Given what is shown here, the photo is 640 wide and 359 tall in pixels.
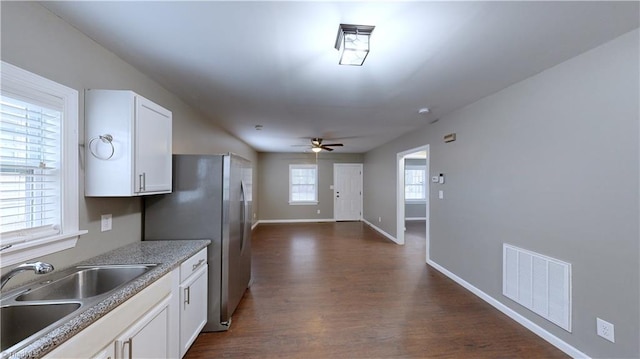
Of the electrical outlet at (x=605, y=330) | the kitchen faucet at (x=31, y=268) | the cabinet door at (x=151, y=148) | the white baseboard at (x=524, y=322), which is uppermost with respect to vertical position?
the cabinet door at (x=151, y=148)

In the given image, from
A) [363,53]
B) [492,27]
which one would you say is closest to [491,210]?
[492,27]

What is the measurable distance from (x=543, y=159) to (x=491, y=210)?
2.66 feet

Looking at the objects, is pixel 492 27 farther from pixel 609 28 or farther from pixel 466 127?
pixel 466 127

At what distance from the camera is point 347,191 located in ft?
28.0

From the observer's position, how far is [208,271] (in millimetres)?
2361

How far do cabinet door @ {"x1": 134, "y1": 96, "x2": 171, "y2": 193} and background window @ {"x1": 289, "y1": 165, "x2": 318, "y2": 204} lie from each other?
6138 mm

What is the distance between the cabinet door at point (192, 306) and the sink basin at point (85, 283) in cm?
38

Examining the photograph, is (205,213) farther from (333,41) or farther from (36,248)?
(333,41)

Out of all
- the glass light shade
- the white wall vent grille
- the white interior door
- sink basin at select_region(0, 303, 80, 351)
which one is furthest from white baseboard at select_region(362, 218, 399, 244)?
→ sink basin at select_region(0, 303, 80, 351)

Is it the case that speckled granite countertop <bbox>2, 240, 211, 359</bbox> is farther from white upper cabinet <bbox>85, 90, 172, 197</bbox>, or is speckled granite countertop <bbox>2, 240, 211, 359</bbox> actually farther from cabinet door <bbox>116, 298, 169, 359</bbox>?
white upper cabinet <bbox>85, 90, 172, 197</bbox>

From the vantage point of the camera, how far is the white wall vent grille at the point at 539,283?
209cm

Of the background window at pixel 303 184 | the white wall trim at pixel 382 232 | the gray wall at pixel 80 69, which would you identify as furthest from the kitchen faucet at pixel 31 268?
the background window at pixel 303 184

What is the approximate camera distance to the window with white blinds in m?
1.25

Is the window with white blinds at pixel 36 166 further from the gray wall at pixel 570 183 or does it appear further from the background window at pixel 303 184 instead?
the background window at pixel 303 184
